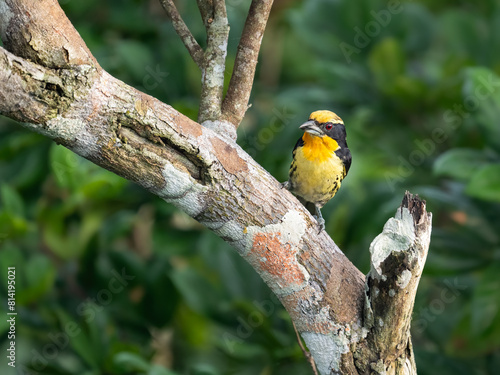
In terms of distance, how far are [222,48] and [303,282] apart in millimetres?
655

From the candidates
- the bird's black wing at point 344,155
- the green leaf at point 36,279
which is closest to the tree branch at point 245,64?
the bird's black wing at point 344,155

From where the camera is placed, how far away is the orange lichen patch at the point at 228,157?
150cm

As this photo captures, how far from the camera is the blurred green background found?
8.85 ft

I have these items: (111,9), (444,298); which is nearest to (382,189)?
(444,298)

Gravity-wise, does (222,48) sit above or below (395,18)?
below

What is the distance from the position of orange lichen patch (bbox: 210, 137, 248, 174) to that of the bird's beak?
→ 1.94ft

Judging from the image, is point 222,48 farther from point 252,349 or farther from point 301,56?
point 301,56

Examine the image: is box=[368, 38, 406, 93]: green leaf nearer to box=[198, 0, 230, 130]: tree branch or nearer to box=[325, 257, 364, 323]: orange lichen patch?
box=[198, 0, 230, 130]: tree branch

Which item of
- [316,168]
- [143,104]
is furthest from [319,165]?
[143,104]

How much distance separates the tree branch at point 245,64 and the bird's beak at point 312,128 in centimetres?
42

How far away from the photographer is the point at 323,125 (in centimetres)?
212

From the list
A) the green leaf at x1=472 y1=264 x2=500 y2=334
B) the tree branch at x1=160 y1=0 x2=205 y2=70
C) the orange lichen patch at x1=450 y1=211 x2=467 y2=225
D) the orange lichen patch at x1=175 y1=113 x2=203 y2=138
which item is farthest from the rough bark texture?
the orange lichen patch at x1=450 y1=211 x2=467 y2=225

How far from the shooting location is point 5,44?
137 centimetres

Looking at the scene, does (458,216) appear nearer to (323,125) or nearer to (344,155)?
(344,155)
